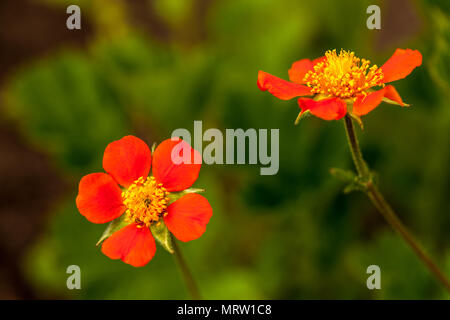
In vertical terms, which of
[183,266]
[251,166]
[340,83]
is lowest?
[183,266]

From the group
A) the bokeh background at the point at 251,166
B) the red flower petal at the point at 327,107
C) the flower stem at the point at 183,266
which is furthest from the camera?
the bokeh background at the point at 251,166

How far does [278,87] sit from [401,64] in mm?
161

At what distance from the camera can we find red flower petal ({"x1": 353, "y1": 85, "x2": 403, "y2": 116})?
619 millimetres

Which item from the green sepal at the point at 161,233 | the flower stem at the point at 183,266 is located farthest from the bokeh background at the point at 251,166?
the green sepal at the point at 161,233

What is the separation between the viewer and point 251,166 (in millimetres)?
1343

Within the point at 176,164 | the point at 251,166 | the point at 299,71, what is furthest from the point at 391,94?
the point at 251,166

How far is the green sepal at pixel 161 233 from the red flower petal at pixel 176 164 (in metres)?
0.05

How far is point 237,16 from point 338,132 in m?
0.57

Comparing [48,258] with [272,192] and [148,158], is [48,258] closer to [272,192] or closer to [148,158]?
[272,192]

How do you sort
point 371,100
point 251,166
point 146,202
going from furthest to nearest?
point 251,166, point 146,202, point 371,100

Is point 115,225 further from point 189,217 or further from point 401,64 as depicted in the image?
point 401,64

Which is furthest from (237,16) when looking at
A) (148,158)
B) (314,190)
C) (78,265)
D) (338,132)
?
(148,158)

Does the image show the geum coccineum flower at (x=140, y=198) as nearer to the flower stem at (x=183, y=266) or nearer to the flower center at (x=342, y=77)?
the flower stem at (x=183, y=266)

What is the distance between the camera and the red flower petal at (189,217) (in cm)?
67
